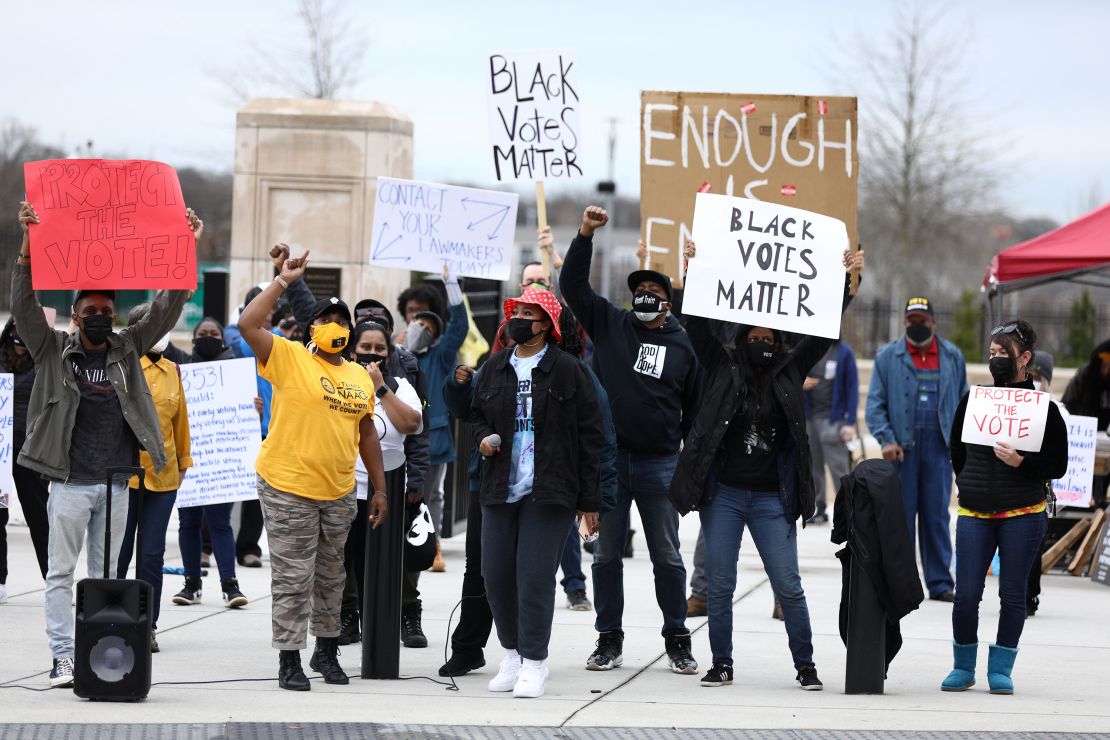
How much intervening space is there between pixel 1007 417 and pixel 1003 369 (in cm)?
28

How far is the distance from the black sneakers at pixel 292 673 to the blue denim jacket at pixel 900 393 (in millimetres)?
5051

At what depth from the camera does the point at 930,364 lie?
10.8 metres

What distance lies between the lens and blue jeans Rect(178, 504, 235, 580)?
952 centimetres

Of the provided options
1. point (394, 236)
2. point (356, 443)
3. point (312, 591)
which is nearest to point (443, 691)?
point (312, 591)

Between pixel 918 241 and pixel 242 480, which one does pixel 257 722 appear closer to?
pixel 242 480

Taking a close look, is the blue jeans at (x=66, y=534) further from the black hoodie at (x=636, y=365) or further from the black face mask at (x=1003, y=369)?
the black face mask at (x=1003, y=369)

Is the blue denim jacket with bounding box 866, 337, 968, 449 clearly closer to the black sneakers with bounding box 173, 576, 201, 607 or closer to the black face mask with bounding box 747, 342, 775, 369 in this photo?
the black face mask with bounding box 747, 342, 775, 369

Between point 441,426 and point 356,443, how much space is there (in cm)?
360

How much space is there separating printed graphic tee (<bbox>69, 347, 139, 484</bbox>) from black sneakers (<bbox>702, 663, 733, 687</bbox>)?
2.94 m

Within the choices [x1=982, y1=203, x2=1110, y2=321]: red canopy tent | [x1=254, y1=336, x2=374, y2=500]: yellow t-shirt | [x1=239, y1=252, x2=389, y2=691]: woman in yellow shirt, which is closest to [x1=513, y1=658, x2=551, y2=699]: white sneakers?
[x1=239, y1=252, x2=389, y2=691]: woman in yellow shirt

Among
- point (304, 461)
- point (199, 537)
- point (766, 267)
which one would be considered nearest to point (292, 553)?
point (304, 461)

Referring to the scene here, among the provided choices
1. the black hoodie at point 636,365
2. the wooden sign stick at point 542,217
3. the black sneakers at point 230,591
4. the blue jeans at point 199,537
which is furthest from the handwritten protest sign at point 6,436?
the black hoodie at point 636,365

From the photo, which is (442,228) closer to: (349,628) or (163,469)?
(349,628)

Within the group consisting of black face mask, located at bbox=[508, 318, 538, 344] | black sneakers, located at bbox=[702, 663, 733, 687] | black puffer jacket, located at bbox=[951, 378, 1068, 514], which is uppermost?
black face mask, located at bbox=[508, 318, 538, 344]
